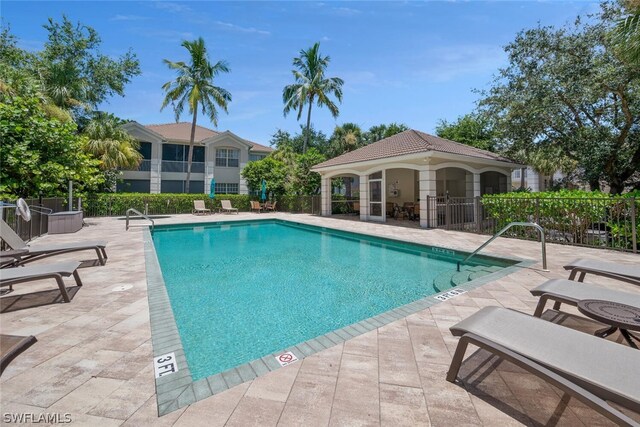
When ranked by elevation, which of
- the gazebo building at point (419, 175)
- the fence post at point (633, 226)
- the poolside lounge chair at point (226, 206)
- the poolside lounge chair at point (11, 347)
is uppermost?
the gazebo building at point (419, 175)

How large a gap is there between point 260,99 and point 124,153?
10.1 metres

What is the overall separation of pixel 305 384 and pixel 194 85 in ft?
84.8

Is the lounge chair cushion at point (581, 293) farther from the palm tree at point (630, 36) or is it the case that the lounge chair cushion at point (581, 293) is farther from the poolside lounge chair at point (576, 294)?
the palm tree at point (630, 36)

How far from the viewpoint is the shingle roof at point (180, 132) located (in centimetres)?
2759

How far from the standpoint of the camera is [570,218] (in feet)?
29.8

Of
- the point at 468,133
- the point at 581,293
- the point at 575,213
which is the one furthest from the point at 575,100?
the point at 468,133

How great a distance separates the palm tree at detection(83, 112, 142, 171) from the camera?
1839 cm

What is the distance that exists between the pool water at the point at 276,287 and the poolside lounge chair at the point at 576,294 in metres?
2.29

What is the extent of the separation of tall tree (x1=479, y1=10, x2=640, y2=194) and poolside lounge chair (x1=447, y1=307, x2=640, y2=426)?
47.5 ft

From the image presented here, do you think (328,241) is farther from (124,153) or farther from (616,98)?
(124,153)

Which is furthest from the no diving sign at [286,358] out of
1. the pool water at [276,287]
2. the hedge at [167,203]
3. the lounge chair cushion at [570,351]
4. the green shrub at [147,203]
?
the green shrub at [147,203]

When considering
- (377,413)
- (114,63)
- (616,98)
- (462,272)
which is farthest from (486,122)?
(114,63)

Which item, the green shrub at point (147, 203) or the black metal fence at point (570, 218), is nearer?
the black metal fence at point (570, 218)

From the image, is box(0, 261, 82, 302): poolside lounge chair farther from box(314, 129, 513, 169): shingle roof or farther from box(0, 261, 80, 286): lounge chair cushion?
box(314, 129, 513, 169): shingle roof
